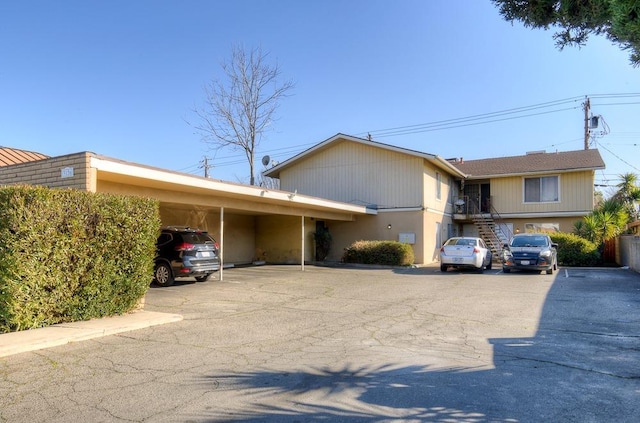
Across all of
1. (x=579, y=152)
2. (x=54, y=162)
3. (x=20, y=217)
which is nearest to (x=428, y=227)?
(x=579, y=152)

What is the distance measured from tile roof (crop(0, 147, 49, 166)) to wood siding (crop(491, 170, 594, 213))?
953 inches

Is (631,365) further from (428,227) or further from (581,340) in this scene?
(428,227)

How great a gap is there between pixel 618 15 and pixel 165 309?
902 centimetres

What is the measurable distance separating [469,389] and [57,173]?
29.5ft

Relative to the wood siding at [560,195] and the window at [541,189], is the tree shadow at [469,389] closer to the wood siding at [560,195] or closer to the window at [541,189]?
the wood siding at [560,195]

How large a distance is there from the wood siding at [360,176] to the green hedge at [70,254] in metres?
16.0

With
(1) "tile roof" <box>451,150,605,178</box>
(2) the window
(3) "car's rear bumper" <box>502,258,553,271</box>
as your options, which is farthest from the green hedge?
(2) the window

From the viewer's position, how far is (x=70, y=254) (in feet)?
24.7

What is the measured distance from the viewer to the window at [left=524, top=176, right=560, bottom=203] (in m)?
26.2

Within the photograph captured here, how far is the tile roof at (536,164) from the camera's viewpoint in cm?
2533

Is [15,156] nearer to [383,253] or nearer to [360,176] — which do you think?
[383,253]

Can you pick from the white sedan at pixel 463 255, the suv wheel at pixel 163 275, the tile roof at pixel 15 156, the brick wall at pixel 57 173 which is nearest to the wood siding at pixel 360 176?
the white sedan at pixel 463 255

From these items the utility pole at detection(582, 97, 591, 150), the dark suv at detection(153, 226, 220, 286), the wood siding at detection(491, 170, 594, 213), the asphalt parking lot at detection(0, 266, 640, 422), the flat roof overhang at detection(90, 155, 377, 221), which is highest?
the utility pole at detection(582, 97, 591, 150)

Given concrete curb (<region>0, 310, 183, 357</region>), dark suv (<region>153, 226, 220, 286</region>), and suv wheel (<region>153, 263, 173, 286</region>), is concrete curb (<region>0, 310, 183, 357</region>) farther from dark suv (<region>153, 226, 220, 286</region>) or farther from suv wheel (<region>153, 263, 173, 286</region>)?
suv wheel (<region>153, 263, 173, 286</region>)
